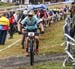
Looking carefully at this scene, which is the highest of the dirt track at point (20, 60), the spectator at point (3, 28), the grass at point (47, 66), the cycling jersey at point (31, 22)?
the cycling jersey at point (31, 22)

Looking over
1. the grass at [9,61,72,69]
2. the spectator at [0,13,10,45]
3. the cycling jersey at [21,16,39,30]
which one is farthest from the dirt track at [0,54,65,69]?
the spectator at [0,13,10,45]

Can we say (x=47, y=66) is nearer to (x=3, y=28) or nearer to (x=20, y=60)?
(x=20, y=60)

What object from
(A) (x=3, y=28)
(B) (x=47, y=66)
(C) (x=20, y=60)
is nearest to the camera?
(B) (x=47, y=66)

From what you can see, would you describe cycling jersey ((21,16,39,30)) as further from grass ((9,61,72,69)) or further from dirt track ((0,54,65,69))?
grass ((9,61,72,69))

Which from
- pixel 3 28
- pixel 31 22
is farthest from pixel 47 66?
pixel 3 28

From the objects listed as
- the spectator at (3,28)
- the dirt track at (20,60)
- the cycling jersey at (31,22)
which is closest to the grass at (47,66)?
the dirt track at (20,60)

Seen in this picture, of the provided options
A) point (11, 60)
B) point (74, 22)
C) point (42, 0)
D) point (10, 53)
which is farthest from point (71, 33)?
point (42, 0)

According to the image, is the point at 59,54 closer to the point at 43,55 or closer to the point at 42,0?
the point at 43,55

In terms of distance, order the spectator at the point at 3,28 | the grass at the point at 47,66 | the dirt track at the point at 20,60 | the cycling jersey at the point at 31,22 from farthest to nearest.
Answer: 1. the spectator at the point at 3,28
2. the cycling jersey at the point at 31,22
3. the dirt track at the point at 20,60
4. the grass at the point at 47,66

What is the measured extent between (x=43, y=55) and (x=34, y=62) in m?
2.11

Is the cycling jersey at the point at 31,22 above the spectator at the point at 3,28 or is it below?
above

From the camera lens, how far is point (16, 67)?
1505cm

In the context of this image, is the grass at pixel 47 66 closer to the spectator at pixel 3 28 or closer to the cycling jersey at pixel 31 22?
the cycling jersey at pixel 31 22

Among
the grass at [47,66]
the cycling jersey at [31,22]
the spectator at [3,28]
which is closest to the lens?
the grass at [47,66]
